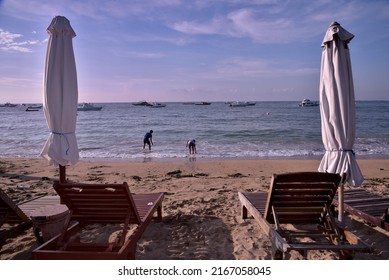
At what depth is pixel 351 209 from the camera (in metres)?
4.54

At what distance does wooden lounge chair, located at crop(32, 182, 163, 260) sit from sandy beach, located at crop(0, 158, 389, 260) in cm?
70

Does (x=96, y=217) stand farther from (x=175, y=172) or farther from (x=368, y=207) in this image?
(x=175, y=172)

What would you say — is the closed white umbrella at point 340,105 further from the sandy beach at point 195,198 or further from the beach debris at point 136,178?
the beach debris at point 136,178

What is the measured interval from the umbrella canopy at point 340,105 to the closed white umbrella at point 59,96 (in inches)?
140

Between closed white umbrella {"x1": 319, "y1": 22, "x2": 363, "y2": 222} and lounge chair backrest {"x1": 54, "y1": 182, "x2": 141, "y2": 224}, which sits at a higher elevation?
closed white umbrella {"x1": 319, "y1": 22, "x2": 363, "y2": 222}

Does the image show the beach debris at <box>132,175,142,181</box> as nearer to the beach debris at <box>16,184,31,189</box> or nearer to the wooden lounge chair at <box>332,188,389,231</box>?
the beach debris at <box>16,184,31,189</box>

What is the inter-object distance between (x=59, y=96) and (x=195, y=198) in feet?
11.3

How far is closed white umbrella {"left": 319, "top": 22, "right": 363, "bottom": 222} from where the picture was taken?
3666 mm

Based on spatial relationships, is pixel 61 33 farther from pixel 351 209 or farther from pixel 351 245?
pixel 351 209

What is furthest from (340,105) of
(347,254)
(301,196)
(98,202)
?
(98,202)

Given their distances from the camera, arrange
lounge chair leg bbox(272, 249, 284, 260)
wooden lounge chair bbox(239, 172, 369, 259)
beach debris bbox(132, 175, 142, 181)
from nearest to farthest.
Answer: lounge chair leg bbox(272, 249, 284, 260), wooden lounge chair bbox(239, 172, 369, 259), beach debris bbox(132, 175, 142, 181)

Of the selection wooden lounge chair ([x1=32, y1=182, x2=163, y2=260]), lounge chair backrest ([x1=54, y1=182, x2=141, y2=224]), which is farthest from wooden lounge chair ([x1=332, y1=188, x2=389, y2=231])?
lounge chair backrest ([x1=54, y1=182, x2=141, y2=224])
